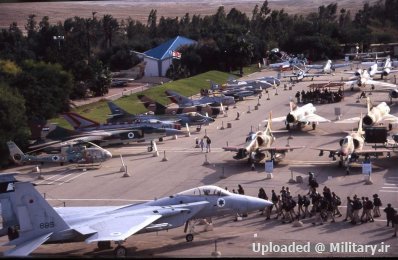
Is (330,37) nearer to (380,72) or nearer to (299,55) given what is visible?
(299,55)

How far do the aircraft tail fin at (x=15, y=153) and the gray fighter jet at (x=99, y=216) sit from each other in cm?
1527

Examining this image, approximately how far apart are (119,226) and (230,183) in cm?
1318

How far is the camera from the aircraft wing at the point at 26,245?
2253 cm

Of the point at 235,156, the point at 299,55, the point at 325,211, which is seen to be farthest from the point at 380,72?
the point at 325,211

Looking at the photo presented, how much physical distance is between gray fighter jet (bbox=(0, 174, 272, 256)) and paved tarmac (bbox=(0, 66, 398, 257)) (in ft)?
3.40

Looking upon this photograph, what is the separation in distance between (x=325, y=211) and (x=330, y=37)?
98286 millimetres

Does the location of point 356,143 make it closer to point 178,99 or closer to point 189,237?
point 189,237

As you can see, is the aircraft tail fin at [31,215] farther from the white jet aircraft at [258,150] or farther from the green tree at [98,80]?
the green tree at [98,80]

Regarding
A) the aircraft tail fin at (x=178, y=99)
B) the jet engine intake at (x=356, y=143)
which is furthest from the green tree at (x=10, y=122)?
the jet engine intake at (x=356, y=143)

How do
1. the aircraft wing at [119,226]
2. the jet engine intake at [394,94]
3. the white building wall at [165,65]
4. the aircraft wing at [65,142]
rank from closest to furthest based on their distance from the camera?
the aircraft wing at [119,226] → the aircraft wing at [65,142] → the jet engine intake at [394,94] → the white building wall at [165,65]

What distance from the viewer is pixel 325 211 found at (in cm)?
2853

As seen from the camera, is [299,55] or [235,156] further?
[299,55]

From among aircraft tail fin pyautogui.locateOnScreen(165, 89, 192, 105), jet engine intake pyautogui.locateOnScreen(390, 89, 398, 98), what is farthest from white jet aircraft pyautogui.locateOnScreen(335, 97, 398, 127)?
aircraft tail fin pyautogui.locateOnScreen(165, 89, 192, 105)

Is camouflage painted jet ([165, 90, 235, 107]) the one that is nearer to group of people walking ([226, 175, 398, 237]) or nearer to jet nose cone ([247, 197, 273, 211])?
group of people walking ([226, 175, 398, 237])
